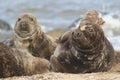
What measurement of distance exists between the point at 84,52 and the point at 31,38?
121 inches

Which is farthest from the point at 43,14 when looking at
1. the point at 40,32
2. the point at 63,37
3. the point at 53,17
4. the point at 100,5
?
the point at 63,37

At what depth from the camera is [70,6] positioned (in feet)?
112

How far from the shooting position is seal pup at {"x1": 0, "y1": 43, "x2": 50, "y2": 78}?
7.80 m

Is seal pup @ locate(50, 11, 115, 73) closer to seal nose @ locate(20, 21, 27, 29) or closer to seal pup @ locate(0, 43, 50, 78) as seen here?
seal pup @ locate(0, 43, 50, 78)

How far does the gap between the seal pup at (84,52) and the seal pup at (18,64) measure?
28 centimetres

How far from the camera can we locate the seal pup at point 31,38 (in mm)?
11148

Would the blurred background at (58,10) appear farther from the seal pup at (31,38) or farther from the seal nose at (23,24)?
the seal nose at (23,24)

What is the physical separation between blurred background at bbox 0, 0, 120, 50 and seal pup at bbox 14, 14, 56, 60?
12.6 metres

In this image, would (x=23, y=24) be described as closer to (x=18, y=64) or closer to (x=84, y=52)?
(x=84, y=52)

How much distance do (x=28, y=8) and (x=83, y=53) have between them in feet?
83.8

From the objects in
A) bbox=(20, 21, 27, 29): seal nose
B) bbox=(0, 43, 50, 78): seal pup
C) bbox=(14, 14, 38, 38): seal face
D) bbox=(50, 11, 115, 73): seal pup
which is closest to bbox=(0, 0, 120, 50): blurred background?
bbox=(14, 14, 38, 38): seal face

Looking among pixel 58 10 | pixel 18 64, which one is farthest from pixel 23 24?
pixel 58 10

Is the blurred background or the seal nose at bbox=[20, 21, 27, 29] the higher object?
the seal nose at bbox=[20, 21, 27, 29]

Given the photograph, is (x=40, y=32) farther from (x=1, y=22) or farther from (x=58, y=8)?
(x=58, y=8)
